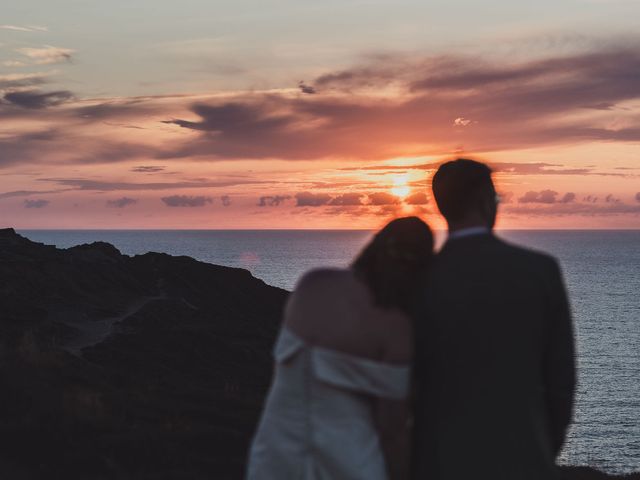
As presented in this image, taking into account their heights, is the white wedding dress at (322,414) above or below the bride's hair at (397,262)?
below

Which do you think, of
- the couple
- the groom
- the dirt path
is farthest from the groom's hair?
the dirt path

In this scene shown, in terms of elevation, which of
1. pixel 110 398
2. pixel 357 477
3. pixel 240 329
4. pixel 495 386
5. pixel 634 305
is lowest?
pixel 634 305

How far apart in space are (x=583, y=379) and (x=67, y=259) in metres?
50.5

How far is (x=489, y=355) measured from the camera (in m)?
3.47

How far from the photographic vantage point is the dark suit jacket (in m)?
3.48

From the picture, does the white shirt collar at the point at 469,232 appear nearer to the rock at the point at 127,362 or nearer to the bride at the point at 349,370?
the bride at the point at 349,370

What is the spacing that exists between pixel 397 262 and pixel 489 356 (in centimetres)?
57

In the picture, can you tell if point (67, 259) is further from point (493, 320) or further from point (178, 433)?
point (493, 320)

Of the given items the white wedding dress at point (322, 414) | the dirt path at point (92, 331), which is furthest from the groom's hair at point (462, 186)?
the dirt path at point (92, 331)

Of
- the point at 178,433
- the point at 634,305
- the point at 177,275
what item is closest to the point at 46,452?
the point at 178,433

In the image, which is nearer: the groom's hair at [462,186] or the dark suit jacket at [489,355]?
the dark suit jacket at [489,355]

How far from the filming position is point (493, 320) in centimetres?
348

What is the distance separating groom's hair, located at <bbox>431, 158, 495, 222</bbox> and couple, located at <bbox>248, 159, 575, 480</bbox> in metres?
0.03

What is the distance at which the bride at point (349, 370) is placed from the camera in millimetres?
3471
